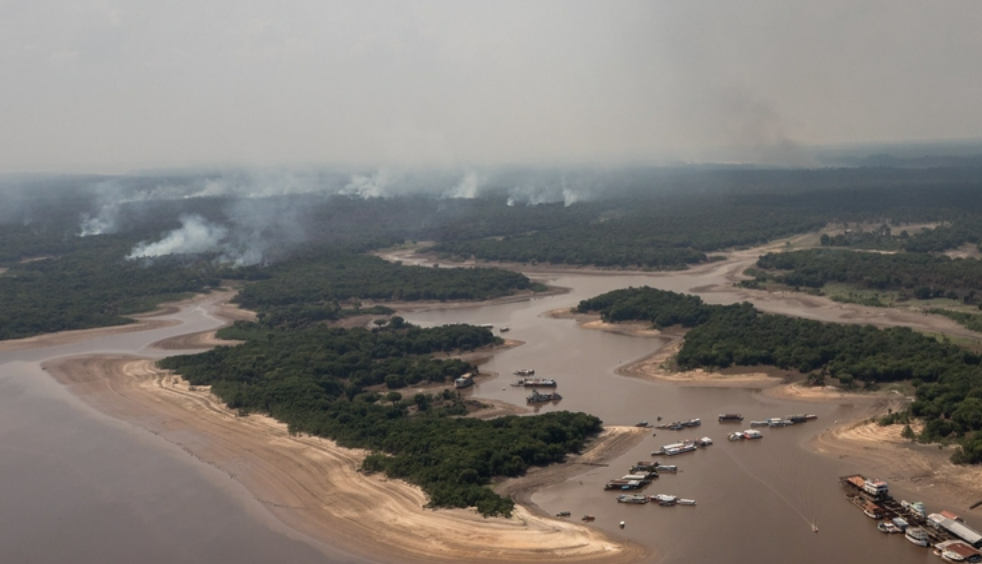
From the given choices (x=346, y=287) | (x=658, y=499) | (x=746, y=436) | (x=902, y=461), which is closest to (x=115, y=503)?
(x=658, y=499)

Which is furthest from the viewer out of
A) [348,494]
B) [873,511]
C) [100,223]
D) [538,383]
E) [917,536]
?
[100,223]

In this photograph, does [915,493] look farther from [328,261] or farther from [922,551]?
[328,261]

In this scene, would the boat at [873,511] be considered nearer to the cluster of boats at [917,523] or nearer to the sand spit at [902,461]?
the cluster of boats at [917,523]

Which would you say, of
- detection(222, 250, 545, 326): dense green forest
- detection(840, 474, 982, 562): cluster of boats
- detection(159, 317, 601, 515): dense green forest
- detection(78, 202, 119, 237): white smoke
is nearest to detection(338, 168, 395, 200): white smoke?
detection(78, 202, 119, 237): white smoke

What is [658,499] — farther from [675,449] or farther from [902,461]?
[902,461]

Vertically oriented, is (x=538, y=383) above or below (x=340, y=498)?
above
